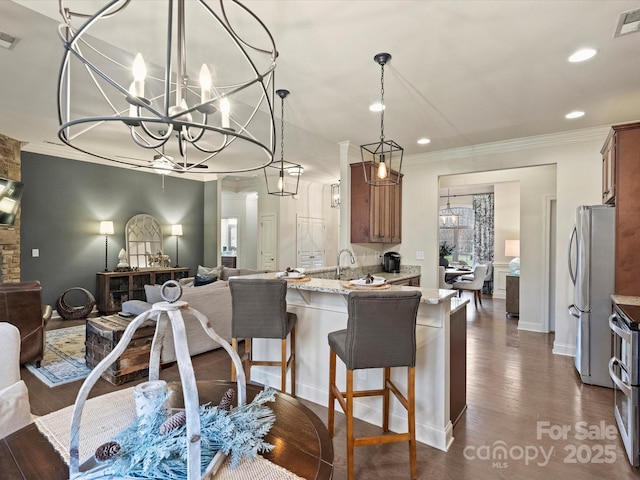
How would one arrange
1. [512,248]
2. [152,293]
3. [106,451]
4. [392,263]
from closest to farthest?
[106,451] → [152,293] → [392,263] → [512,248]

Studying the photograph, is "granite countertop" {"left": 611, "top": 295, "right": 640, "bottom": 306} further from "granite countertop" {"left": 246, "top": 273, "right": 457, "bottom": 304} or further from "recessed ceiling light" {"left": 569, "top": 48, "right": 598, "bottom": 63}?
"recessed ceiling light" {"left": 569, "top": 48, "right": 598, "bottom": 63}

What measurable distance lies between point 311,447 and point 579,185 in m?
4.64

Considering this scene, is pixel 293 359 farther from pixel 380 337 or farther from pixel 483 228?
pixel 483 228

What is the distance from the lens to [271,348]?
3.17m

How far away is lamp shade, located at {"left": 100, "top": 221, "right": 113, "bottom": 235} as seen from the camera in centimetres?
621

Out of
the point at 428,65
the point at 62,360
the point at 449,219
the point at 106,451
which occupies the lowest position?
the point at 62,360

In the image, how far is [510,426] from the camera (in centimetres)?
252

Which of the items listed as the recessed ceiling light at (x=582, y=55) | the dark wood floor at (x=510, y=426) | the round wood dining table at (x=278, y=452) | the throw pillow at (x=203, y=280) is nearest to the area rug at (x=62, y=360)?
the dark wood floor at (x=510, y=426)

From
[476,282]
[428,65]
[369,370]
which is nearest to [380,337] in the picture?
[369,370]

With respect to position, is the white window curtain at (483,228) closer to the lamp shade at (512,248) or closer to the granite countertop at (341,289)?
the lamp shade at (512,248)

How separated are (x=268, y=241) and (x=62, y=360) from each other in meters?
4.97

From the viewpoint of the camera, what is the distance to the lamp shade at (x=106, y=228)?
244 inches

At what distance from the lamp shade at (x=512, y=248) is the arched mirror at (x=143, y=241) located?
796 cm

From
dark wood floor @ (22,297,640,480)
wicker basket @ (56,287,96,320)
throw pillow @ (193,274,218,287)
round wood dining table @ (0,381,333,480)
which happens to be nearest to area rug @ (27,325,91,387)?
dark wood floor @ (22,297,640,480)
